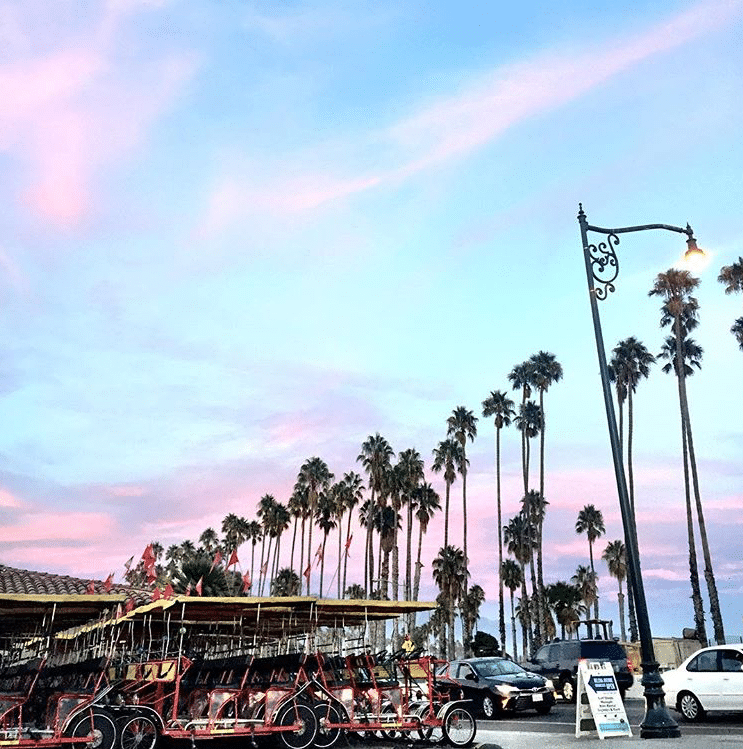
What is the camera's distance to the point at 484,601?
81.1 m

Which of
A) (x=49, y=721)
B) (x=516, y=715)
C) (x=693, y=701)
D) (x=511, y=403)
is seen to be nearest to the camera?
(x=49, y=721)

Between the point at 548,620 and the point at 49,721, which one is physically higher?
the point at 548,620

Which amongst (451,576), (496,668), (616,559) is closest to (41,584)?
(496,668)

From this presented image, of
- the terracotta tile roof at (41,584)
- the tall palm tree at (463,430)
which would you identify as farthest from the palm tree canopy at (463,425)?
the terracotta tile roof at (41,584)

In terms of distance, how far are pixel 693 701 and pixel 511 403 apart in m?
52.1

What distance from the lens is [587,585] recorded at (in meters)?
86.5

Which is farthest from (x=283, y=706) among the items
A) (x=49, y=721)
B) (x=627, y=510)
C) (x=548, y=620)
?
(x=548, y=620)

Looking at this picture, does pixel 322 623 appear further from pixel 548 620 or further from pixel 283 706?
pixel 548 620

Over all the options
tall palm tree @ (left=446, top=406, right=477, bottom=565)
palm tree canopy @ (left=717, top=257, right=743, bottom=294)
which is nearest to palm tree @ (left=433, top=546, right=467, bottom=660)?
tall palm tree @ (left=446, top=406, right=477, bottom=565)

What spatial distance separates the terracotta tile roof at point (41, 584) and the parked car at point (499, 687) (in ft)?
38.4

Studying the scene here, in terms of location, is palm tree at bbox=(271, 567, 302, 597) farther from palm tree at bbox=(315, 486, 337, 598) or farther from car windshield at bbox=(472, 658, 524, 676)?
car windshield at bbox=(472, 658, 524, 676)

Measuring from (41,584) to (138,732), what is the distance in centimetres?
2091

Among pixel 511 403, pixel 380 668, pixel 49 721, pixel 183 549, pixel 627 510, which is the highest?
pixel 511 403

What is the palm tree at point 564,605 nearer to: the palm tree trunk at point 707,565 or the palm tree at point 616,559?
→ the palm tree at point 616,559
